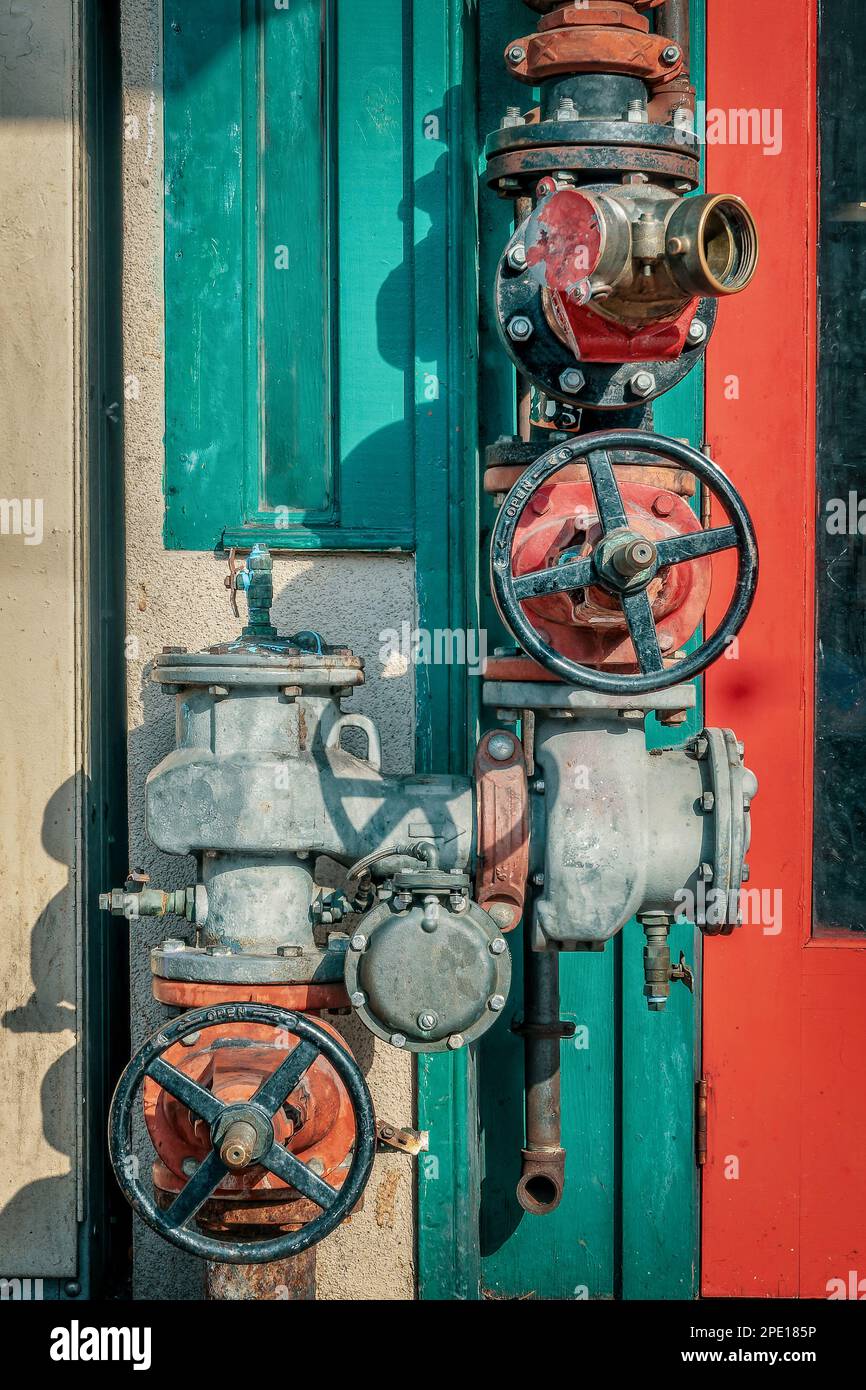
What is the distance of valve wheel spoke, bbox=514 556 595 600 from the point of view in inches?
71.3

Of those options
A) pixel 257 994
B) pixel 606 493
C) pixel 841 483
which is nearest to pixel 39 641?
pixel 257 994

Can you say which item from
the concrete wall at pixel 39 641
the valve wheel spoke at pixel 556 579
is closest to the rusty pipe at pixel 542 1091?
the valve wheel spoke at pixel 556 579

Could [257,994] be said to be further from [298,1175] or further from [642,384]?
[642,384]

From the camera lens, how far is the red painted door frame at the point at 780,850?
260cm

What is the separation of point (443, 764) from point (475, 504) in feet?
1.67

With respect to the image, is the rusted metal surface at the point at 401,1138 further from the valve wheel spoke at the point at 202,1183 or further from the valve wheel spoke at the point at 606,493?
the valve wheel spoke at the point at 606,493

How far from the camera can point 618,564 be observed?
1.77 m

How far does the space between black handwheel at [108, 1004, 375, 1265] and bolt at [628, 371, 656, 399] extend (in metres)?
1.10

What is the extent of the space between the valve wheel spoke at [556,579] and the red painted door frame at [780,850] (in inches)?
34.3

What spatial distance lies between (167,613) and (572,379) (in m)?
0.91

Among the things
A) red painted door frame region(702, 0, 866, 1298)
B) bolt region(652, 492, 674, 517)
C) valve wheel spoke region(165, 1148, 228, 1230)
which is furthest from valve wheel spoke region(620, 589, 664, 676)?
valve wheel spoke region(165, 1148, 228, 1230)

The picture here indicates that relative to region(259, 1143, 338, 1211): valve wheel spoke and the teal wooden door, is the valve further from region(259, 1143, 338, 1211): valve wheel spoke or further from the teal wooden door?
the teal wooden door

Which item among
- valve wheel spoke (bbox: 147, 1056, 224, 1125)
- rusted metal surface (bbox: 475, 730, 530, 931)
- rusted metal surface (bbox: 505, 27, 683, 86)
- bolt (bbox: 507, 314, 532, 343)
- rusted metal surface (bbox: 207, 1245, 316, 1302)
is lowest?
rusted metal surface (bbox: 207, 1245, 316, 1302)

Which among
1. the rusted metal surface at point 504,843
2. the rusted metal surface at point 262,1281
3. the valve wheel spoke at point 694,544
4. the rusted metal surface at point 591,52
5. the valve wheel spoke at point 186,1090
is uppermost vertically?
the rusted metal surface at point 591,52
